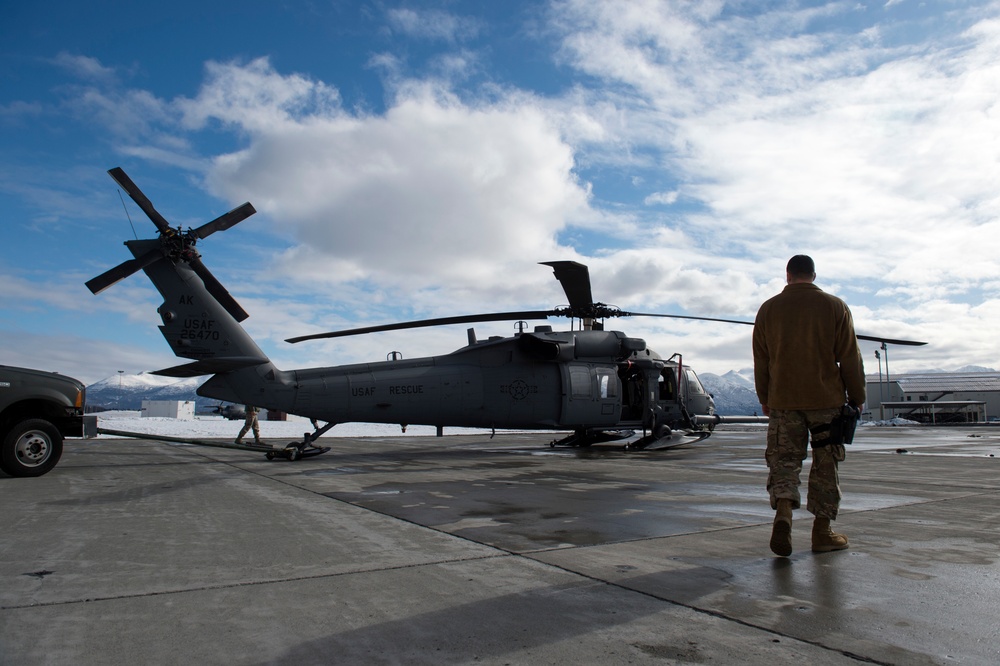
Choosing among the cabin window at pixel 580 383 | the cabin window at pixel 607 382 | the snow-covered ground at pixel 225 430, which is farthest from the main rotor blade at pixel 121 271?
the snow-covered ground at pixel 225 430

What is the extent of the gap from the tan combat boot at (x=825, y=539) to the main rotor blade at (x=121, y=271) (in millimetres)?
11639

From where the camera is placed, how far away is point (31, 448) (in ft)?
29.3

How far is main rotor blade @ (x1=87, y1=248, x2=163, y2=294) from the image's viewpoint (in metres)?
11.1

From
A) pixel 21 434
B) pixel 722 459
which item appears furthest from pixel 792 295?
pixel 21 434

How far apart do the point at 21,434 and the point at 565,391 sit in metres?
10.3

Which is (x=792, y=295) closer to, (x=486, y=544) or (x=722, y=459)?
(x=486, y=544)

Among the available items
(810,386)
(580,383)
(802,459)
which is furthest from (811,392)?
(580,383)

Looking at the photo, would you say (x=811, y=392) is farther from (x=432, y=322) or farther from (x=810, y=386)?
(x=432, y=322)

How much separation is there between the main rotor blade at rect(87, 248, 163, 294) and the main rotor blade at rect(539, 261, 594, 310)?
7485mm

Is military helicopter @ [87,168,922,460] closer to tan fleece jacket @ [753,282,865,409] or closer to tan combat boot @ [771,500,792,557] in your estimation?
tan fleece jacket @ [753,282,865,409]

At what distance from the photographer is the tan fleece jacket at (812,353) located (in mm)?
4449

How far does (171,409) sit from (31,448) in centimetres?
6681

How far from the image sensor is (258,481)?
343 inches

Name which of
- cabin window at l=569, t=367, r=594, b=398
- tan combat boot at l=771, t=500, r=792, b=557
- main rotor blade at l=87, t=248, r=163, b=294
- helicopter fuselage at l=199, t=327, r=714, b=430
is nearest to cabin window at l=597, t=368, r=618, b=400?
helicopter fuselage at l=199, t=327, r=714, b=430
